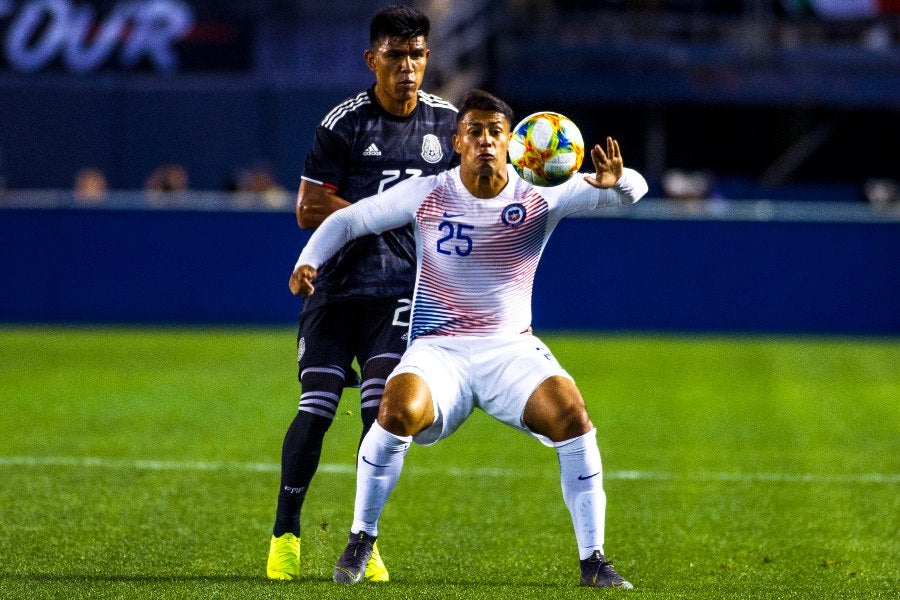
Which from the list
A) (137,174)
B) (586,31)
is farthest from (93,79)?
(586,31)

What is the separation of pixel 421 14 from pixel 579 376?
8.62m

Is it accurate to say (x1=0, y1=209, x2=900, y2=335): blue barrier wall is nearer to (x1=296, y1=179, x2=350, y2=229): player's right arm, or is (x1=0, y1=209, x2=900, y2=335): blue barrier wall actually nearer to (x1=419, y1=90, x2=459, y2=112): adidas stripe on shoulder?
(x1=419, y1=90, x2=459, y2=112): adidas stripe on shoulder

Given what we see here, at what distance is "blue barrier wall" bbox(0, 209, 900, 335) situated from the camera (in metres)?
18.6

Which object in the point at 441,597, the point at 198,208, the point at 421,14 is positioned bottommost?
the point at 198,208

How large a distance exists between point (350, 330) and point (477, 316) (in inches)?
26.5

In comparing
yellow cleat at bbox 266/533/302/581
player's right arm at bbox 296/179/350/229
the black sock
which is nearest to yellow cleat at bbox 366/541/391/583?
yellow cleat at bbox 266/533/302/581

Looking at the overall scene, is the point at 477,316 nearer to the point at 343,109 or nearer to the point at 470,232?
the point at 470,232

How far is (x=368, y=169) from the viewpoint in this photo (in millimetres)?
6289

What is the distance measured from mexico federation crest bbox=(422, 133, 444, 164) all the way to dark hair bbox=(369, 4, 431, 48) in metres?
0.45

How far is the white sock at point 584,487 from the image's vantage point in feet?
18.6

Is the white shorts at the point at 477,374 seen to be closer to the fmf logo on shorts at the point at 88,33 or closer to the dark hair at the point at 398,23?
the dark hair at the point at 398,23

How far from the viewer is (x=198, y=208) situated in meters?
18.8

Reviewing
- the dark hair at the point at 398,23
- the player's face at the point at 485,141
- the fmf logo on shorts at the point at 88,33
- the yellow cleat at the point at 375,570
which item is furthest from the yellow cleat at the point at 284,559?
the fmf logo on shorts at the point at 88,33

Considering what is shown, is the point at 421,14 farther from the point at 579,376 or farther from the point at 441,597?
the point at 579,376
